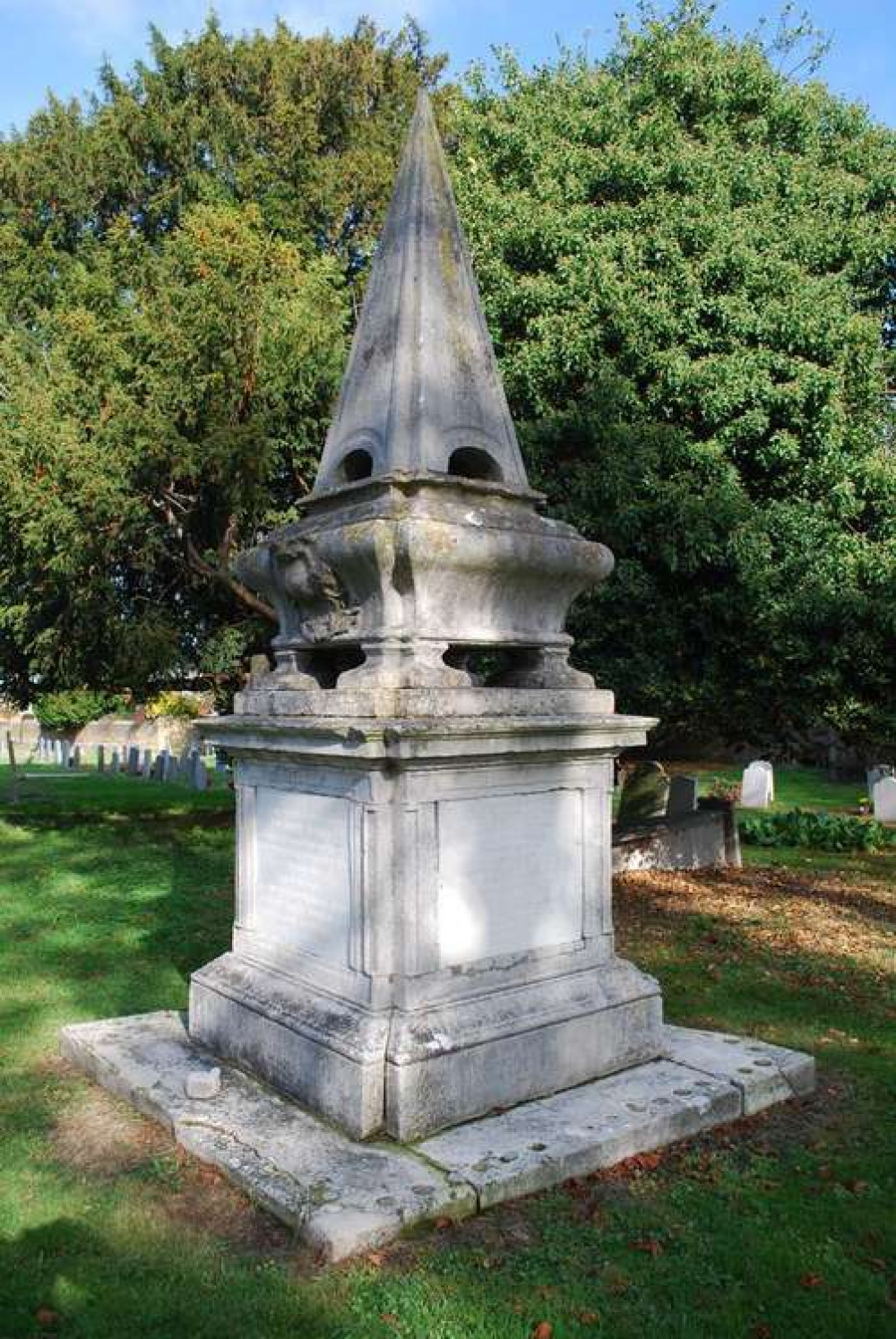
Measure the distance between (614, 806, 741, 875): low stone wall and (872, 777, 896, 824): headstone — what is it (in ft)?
16.4

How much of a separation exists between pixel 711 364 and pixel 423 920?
669 centimetres

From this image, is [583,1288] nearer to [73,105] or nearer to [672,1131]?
[672,1131]

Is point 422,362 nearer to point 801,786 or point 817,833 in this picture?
point 817,833

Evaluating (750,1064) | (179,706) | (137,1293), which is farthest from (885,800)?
(179,706)

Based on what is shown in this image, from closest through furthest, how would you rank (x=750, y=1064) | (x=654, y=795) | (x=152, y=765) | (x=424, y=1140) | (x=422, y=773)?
1. (x=424, y=1140)
2. (x=422, y=773)
3. (x=750, y=1064)
4. (x=654, y=795)
5. (x=152, y=765)

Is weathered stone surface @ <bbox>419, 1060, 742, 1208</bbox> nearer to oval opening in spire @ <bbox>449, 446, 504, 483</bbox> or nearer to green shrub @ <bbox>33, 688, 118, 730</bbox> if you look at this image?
oval opening in spire @ <bbox>449, 446, 504, 483</bbox>

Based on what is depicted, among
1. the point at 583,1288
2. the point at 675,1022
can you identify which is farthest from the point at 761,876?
the point at 583,1288

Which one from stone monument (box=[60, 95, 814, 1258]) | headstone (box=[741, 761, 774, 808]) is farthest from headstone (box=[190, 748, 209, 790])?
stone monument (box=[60, 95, 814, 1258])

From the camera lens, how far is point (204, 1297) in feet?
11.6

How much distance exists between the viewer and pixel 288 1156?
4.34 meters

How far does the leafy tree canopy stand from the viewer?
31.5ft

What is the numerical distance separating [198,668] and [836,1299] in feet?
42.0

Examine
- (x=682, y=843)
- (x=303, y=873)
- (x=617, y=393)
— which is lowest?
(x=682, y=843)

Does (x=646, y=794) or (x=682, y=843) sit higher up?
(x=646, y=794)
